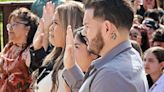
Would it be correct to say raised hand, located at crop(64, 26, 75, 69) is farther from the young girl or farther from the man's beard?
the young girl

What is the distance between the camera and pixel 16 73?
469cm

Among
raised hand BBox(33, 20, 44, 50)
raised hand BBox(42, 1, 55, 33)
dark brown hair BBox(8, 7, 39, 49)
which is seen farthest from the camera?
dark brown hair BBox(8, 7, 39, 49)

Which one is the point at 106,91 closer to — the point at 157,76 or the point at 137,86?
the point at 137,86

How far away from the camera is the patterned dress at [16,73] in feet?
15.4

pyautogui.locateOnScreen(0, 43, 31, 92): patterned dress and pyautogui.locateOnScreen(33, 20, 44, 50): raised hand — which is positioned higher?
pyautogui.locateOnScreen(33, 20, 44, 50): raised hand

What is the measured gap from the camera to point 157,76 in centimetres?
462

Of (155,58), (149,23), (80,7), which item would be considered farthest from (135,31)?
(80,7)

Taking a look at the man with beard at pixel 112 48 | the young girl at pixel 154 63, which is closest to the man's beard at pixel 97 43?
the man with beard at pixel 112 48

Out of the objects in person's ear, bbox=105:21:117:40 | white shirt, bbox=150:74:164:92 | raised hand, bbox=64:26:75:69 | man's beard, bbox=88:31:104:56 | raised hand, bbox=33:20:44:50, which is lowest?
white shirt, bbox=150:74:164:92

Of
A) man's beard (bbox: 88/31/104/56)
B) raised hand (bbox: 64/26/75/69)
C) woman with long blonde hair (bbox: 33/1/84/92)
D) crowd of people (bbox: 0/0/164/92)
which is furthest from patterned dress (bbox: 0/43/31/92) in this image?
man's beard (bbox: 88/31/104/56)

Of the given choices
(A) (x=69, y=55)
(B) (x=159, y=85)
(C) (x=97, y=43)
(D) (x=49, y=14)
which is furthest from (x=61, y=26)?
(C) (x=97, y=43)

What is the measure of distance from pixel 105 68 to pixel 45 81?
165 centimetres

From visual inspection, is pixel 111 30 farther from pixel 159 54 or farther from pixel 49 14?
pixel 159 54

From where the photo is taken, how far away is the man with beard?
223 centimetres
